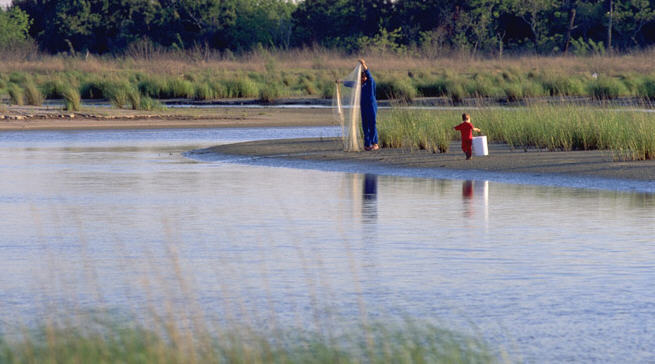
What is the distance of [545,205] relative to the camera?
595 inches

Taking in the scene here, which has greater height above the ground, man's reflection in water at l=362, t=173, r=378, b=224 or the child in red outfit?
the child in red outfit

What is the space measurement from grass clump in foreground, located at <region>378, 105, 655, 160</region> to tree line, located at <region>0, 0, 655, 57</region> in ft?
160

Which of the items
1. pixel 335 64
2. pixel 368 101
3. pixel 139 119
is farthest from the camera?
pixel 335 64

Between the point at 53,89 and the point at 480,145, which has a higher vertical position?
the point at 53,89

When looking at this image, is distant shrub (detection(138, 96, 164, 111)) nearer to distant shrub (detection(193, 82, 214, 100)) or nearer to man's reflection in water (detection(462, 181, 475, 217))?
distant shrub (detection(193, 82, 214, 100))

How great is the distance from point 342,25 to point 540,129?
63.4 meters

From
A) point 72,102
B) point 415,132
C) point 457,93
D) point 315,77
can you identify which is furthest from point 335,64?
point 415,132

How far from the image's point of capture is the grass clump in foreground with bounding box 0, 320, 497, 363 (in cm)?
639

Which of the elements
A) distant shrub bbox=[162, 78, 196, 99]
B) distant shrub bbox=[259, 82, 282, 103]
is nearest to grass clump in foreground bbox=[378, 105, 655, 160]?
distant shrub bbox=[259, 82, 282, 103]

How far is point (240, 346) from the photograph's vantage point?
6777mm

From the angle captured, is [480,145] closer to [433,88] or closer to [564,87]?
[564,87]

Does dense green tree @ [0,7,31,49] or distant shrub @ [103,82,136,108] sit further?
dense green tree @ [0,7,31,49]

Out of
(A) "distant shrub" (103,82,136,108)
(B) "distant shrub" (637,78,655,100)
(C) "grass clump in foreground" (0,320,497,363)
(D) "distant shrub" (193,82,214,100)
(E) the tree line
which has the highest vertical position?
(E) the tree line

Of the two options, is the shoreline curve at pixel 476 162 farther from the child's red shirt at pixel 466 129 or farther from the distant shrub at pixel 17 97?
the distant shrub at pixel 17 97
